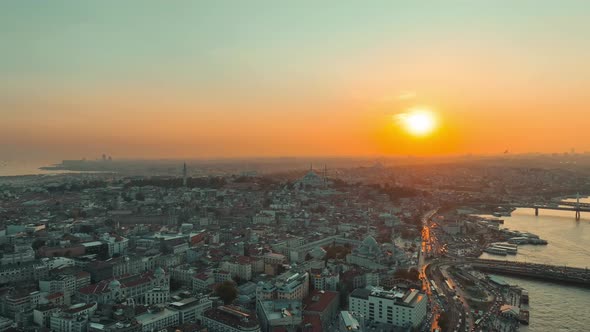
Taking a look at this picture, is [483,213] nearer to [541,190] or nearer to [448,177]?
[541,190]

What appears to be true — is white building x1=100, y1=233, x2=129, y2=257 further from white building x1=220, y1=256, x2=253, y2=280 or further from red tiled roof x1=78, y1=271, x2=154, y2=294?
white building x1=220, y1=256, x2=253, y2=280

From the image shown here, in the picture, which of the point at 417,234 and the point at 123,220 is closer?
the point at 417,234

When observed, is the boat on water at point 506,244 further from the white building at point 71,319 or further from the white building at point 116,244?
the white building at point 71,319

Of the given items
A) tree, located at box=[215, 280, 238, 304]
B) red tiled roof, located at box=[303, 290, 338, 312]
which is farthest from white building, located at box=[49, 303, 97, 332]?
red tiled roof, located at box=[303, 290, 338, 312]

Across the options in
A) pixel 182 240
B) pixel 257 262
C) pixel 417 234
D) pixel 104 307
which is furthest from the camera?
pixel 417 234

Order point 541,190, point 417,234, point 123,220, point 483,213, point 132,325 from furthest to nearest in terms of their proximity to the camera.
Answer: point 541,190 < point 483,213 < point 123,220 < point 417,234 < point 132,325

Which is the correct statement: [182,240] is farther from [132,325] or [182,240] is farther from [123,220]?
[132,325]

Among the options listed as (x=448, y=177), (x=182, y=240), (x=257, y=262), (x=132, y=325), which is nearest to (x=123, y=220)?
(x=182, y=240)
